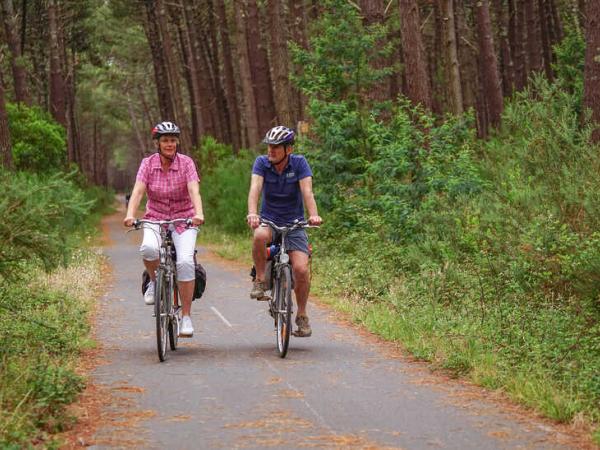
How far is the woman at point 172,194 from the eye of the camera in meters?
10.2

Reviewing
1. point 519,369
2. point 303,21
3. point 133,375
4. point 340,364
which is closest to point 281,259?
point 340,364

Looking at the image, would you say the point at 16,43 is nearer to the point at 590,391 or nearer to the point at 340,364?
the point at 340,364

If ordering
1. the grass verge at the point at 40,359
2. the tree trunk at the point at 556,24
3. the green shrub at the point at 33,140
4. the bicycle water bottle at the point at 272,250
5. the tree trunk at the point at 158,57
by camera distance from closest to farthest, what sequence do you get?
1. the grass verge at the point at 40,359
2. the bicycle water bottle at the point at 272,250
3. the green shrub at the point at 33,140
4. the tree trunk at the point at 556,24
5. the tree trunk at the point at 158,57

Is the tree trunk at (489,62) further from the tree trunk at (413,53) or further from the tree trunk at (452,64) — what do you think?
the tree trunk at (413,53)

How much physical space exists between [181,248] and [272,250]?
3.04 feet

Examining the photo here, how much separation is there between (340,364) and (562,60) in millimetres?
19354

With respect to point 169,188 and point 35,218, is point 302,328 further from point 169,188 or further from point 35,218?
point 35,218

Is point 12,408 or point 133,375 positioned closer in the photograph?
point 12,408

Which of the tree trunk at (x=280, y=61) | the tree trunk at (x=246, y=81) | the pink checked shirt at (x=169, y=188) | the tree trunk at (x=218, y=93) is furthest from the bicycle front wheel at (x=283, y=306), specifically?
the tree trunk at (x=218, y=93)

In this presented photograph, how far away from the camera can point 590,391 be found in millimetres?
7738

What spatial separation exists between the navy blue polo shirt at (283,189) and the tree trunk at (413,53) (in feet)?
35.2

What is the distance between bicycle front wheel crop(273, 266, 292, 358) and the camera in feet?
32.9

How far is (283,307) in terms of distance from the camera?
1023cm

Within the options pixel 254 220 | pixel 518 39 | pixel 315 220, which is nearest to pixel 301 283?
pixel 315 220
